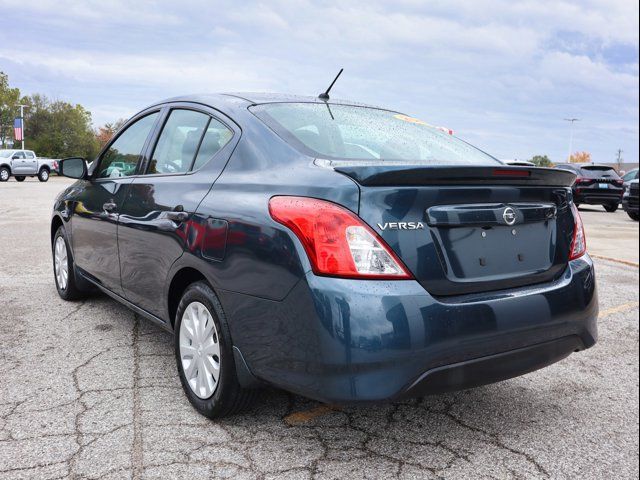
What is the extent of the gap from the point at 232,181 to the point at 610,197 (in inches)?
766

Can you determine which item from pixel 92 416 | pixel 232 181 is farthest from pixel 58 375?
pixel 232 181

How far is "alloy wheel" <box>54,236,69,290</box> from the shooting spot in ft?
16.1

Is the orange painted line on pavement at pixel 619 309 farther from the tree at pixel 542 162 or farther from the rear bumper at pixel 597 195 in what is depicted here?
the rear bumper at pixel 597 195

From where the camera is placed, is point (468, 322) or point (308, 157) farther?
point (308, 157)

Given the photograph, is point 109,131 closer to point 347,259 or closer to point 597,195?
point 347,259

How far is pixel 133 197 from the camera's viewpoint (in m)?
3.58

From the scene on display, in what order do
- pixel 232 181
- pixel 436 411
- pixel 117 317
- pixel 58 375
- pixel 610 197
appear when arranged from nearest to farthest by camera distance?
1. pixel 232 181
2. pixel 436 411
3. pixel 58 375
4. pixel 117 317
5. pixel 610 197

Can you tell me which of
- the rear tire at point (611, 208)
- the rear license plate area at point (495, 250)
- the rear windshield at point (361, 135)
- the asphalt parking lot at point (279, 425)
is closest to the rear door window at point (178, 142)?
the rear windshield at point (361, 135)

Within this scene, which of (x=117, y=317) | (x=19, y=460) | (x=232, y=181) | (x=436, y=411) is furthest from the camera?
(x=117, y=317)

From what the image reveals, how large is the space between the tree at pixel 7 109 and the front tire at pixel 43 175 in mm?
25824

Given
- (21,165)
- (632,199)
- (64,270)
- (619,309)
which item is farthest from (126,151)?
(21,165)

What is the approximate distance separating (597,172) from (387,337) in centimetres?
1971

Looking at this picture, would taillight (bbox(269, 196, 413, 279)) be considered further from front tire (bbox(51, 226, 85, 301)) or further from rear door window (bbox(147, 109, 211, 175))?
front tire (bbox(51, 226, 85, 301))

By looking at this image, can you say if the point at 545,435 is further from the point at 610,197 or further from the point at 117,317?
the point at 610,197
